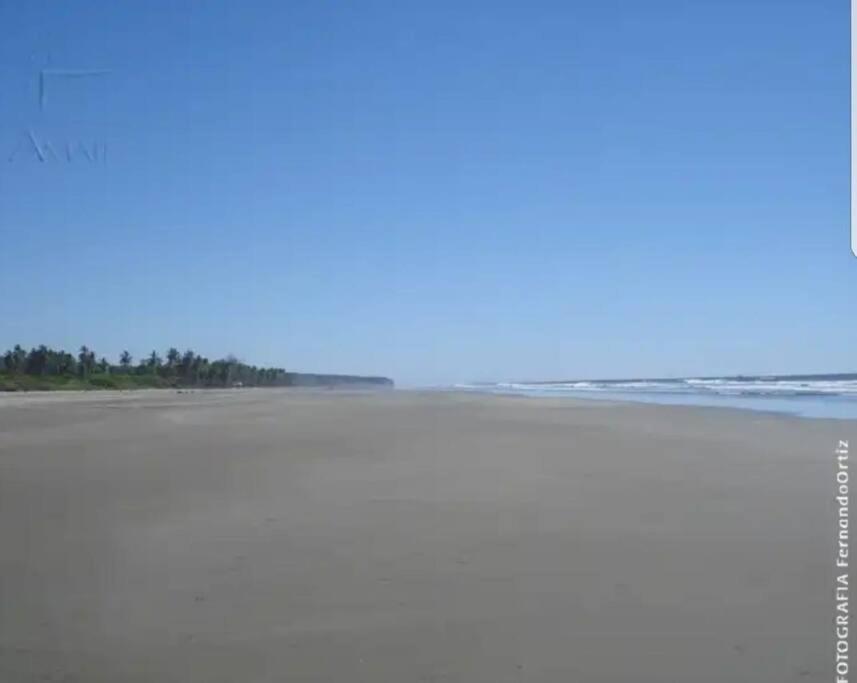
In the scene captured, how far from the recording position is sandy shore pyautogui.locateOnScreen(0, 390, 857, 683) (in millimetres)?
3703

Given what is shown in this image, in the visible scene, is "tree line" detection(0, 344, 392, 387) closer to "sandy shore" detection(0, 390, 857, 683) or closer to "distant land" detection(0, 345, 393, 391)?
"distant land" detection(0, 345, 393, 391)

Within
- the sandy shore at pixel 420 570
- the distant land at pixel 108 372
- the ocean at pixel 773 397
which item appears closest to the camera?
the sandy shore at pixel 420 570

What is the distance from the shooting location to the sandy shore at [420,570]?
3.70 m

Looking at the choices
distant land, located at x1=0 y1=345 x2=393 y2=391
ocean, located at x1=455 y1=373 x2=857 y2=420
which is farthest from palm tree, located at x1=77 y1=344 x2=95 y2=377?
ocean, located at x1=455 y1=373 x2=857 y2=420

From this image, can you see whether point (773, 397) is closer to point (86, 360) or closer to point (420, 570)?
point (420, 570)

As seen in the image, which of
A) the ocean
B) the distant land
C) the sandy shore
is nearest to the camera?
the sandy shore

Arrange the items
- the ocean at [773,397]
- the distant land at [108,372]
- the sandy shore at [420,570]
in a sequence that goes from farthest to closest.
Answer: the distant land at [108,372], the ocean at [773,397], the sandy shore at [420,570]

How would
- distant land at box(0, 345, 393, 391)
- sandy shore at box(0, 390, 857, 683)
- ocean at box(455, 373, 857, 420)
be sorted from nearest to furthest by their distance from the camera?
sandy shore at box(0, 390, 857, 683) < ocean at box(455, 373, 857, 420) < distant land at box(0, 345, 393, 391)

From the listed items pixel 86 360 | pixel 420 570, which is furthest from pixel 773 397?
pixel 86 360

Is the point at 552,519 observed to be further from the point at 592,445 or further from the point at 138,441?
the point at 138,441

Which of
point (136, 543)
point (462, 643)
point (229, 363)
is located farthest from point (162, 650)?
point (229, 363)

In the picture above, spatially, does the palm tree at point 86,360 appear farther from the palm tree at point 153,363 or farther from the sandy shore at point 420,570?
the sandy shore at point 420,570

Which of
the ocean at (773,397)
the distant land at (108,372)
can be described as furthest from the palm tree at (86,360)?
the ocean at (773,397)

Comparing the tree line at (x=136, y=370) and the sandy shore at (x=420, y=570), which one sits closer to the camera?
the sandy shore at (x=420, y=570)
